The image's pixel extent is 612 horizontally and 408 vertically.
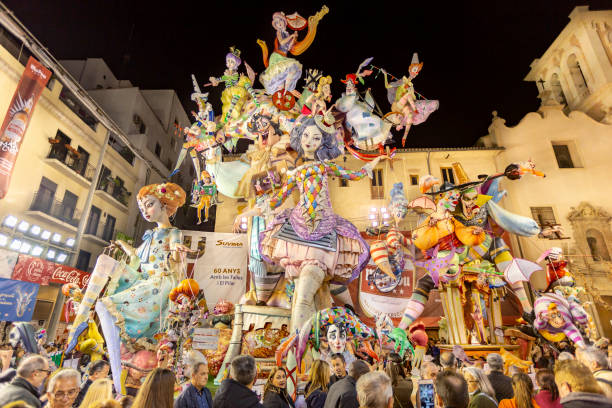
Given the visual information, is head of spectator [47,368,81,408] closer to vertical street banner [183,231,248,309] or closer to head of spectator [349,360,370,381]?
head of spectator [349,360,370,381]

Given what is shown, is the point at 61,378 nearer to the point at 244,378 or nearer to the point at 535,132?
the point at 244,378

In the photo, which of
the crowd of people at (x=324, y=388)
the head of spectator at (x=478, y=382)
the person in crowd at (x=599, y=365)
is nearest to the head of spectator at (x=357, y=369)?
the crowd of people at (x=324, y=388)

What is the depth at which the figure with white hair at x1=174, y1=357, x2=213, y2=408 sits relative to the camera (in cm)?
216

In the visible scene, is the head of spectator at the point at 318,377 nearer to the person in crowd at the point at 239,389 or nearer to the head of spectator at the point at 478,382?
the person in crowd at the point at 239,389

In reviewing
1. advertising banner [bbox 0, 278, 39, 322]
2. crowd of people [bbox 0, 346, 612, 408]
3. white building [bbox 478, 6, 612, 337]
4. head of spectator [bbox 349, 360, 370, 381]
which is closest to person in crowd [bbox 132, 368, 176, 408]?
crowd of people [bbox 0, 346, 612, 408]

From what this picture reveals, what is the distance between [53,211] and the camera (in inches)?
475

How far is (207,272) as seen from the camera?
34.7 feet

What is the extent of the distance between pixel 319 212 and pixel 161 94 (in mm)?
17281

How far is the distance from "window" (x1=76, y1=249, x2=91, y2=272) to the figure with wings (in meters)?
11.4

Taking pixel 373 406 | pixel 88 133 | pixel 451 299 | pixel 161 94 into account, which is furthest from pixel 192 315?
pixel 161 94

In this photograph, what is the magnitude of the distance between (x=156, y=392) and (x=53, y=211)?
507 inches

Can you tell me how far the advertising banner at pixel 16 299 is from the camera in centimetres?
881

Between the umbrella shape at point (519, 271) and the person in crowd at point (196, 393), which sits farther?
the umbrella shape at point (519, 271)

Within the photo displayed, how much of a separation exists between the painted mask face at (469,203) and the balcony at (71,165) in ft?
41.1
